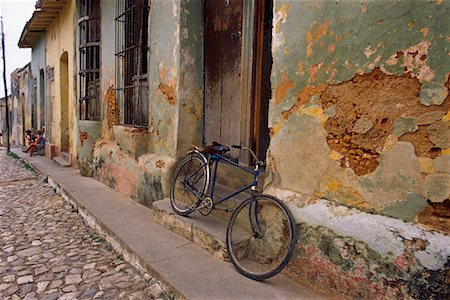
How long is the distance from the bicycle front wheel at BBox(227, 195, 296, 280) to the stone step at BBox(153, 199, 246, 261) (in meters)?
0.09

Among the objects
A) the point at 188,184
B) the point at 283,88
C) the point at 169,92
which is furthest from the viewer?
the point at 169,92

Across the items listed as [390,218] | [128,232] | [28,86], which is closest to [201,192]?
[128,232]

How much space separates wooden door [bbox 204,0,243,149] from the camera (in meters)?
3.82

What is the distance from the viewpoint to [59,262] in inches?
126

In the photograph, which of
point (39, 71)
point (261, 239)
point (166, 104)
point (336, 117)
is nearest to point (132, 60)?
point (166, 104)

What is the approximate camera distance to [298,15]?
2.50m

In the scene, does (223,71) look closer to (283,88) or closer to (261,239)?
(283,88)

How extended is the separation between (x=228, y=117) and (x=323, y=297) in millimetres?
2339

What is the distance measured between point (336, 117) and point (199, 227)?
1.70 meters

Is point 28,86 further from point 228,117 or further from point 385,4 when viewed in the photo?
point 385,4

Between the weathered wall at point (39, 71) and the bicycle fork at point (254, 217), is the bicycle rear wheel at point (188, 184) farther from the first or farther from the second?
the weathered wall at point (39, 71)

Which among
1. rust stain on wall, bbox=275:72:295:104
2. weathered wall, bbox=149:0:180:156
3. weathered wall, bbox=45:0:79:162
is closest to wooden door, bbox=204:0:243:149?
weathered wall, bbox=149:0:180:156

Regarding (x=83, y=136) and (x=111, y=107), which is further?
(x=83, y=136)

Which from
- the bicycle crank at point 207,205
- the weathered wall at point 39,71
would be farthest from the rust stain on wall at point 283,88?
the weathered wall at point 39,71
